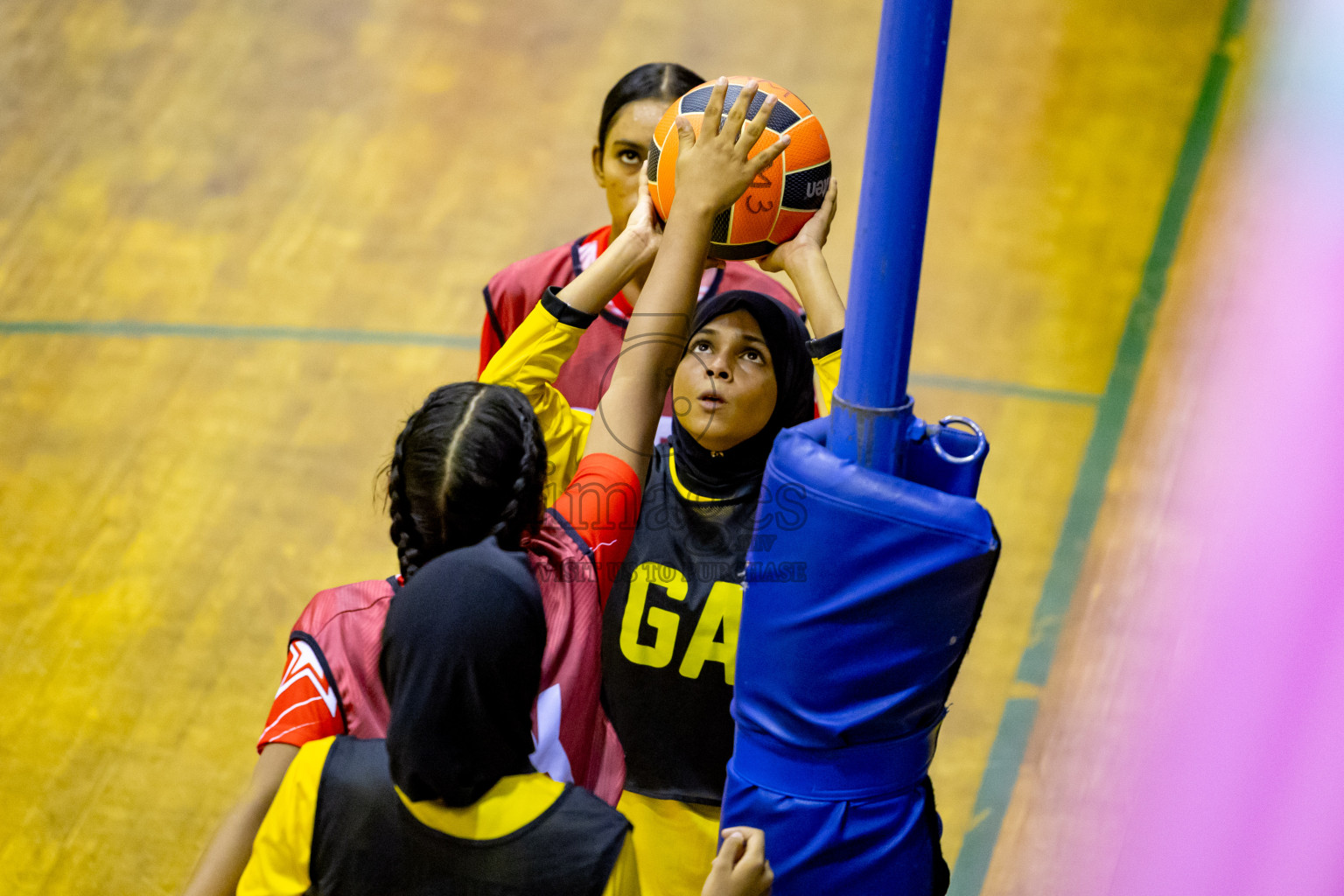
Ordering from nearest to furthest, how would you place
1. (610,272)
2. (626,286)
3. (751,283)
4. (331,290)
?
1. (610,272)
2. (626,286)
3. (751,283)
4. (331,290)

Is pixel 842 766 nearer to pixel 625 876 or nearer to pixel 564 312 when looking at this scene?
pixel 625 876

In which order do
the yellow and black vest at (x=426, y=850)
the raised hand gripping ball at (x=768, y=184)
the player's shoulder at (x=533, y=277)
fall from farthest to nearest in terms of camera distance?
the player's shoulder at (x=533, y=277), the raised hand gripping ball at (x=768, y=184), the yellow and black vest at (x=426, y=850)

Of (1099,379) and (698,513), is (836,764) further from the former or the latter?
(1099,379)

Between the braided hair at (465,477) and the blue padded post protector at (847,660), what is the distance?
31 centimetres

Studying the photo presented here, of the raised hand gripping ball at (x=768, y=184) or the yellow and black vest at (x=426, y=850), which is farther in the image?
the raised hand gripping ball at (x=768, y=184)

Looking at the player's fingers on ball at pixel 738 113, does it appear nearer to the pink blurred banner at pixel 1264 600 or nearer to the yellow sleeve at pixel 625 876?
the yellow sleeve at pixel 625 876

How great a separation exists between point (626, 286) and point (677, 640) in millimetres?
917

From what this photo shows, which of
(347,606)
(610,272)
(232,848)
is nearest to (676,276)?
(610,272)

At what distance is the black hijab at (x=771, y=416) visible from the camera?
2.33m

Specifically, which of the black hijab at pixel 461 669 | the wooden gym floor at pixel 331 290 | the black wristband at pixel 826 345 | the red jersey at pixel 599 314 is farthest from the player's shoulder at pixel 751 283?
the black hijab at pixel 461 669

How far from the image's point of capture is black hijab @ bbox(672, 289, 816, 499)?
233 centimetres

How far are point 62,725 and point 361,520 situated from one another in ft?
3.39

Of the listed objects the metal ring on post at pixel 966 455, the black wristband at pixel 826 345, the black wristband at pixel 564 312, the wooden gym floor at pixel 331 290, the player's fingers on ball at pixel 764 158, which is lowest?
the wooden gym floor at pixel 331 290

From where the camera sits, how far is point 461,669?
131 cm
